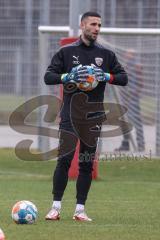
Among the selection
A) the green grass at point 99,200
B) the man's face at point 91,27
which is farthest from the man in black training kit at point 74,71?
the green grass at point 99,200

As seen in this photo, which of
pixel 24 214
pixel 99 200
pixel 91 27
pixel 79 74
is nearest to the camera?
pixel 24 214

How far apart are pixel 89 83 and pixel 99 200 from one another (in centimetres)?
276

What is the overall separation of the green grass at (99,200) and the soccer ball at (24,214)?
0.23 ft

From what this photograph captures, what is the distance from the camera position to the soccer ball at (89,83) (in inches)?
340

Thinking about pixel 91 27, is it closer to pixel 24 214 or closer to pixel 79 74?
pixel 79 74

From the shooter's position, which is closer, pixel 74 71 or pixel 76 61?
pixel 74 71

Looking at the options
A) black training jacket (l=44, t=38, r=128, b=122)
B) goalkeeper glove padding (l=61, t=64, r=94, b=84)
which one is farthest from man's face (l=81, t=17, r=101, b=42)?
goalkeeper glove padding (l=61, t=64, r=94, b=84)

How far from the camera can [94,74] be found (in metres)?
8.63

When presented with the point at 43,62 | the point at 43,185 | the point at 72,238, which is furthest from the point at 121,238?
the point at 43,62

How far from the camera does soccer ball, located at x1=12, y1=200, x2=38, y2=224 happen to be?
27.5ft

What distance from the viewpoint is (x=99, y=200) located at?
11062 millimetres

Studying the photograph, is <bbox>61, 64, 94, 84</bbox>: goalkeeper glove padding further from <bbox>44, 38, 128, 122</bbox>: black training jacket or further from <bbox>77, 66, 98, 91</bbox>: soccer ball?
<bbox>44, 38, 128, 122</bbox>: black training jacket

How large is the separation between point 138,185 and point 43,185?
1.48 meters

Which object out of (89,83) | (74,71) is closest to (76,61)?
(74,71)
